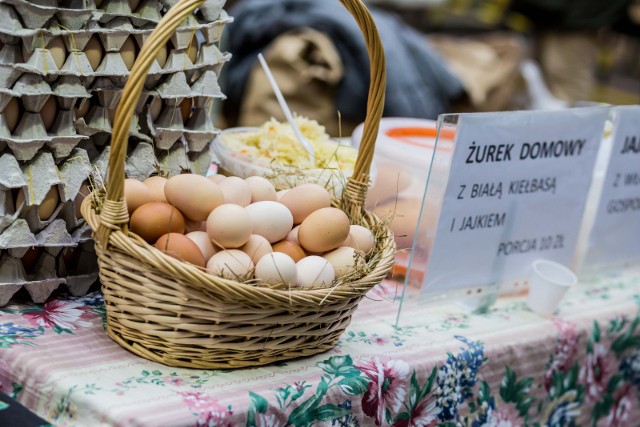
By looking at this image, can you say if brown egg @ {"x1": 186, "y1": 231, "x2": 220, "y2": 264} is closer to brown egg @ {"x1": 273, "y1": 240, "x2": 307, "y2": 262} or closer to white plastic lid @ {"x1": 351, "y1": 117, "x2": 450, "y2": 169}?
brown egg @ {"x1": 273, "y1": 240, "x2": 307, "y2": 262}

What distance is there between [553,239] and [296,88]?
1.86m

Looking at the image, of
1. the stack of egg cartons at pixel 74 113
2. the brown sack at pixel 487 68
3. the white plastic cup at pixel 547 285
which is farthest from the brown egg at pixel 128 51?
the brown sack at pixel 487 68

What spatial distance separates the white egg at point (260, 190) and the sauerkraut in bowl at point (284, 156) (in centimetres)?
12

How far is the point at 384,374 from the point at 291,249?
23 centimetres

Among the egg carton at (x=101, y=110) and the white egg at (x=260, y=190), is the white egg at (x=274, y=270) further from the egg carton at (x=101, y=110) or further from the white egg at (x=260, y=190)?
the egg carton at (x=101, y=110)

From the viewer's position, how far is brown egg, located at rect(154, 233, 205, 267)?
910mm

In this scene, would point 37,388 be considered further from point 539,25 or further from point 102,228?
point 539,25

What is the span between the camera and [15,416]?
0.86 meters

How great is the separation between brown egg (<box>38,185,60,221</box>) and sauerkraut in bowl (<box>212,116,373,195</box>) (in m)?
0.31

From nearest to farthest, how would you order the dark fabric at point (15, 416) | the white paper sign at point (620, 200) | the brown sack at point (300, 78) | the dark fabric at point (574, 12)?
the dark fabric at point (15, 416) < the white paper sign at point (620, 200) < the brown sack at point (300, 78) < the dark fabric at point (574, 12)

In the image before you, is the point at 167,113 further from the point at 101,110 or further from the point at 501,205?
the point at 501,205

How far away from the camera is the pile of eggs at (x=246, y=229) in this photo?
93cm

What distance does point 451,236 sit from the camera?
1.25 m

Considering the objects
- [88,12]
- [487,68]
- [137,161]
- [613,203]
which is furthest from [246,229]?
[487,68]
